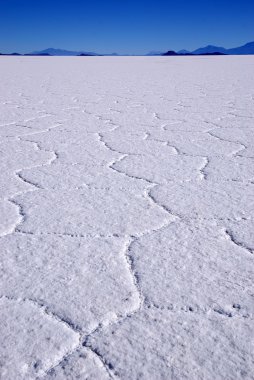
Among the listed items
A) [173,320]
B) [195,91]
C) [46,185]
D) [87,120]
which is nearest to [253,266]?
[173,320]

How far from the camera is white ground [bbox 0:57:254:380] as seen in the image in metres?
0.66

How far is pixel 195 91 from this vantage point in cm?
441

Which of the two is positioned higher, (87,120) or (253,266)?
(253,266)

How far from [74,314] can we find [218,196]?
69 cm

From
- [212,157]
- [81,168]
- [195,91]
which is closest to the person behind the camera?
[81,168]

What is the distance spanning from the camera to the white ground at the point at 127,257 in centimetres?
66

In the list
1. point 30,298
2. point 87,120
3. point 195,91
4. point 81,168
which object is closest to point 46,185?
point 81,168

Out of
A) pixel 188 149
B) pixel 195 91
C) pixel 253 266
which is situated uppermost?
pixel 253 266

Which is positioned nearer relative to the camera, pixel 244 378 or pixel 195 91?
pixel 244 378

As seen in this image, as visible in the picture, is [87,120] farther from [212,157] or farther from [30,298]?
[30,298]

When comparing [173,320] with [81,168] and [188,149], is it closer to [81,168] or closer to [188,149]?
[81,168]

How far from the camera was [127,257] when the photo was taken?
37.3 inches

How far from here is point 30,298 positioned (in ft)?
2.61

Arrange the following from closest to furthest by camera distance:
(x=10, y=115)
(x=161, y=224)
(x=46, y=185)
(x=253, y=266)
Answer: (x=253, y=266) → (x=161, y=224) → (x=46, y=185) → (x=10, y=115)
